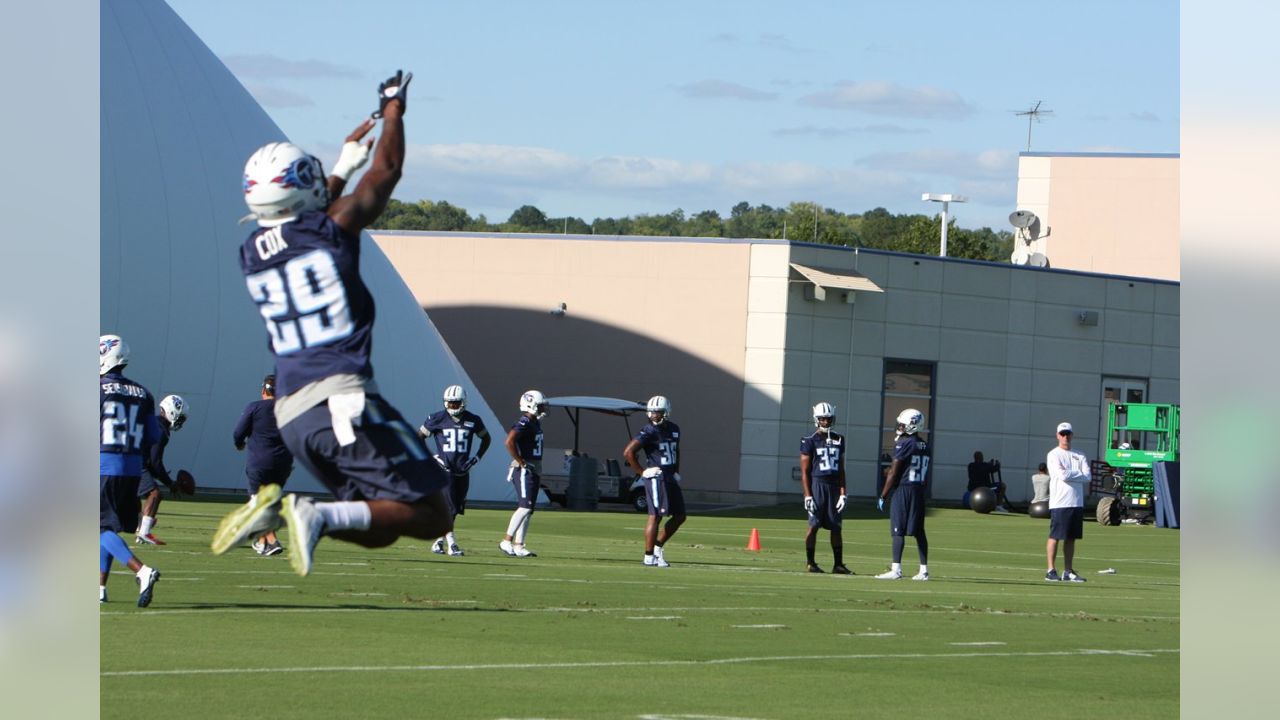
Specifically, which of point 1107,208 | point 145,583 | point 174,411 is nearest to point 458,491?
point 174,411

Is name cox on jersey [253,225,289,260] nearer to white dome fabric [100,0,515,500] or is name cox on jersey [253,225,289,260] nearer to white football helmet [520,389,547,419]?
white football helmet [520,389,547,419]

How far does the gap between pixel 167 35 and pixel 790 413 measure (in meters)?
20.6

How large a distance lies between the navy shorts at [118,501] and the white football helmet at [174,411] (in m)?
2.17

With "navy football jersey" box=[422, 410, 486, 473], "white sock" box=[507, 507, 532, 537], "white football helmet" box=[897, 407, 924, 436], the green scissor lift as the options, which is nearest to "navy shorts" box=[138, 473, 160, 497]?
"navy football jersey" box=[422, 410, 486, 473]

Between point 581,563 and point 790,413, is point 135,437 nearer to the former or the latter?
point 581,563

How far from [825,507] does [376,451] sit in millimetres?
18681

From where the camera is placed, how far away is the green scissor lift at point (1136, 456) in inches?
1802

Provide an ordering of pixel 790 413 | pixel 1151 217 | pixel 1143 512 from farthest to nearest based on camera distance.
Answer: pixel 1151 217
pixel 790 413
pixel 1143 512

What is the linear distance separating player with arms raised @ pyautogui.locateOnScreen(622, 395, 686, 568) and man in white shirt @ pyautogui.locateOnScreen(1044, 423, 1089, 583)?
5.14 m

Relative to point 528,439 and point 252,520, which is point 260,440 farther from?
point 252,520

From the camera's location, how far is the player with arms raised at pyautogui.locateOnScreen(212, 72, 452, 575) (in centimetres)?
648

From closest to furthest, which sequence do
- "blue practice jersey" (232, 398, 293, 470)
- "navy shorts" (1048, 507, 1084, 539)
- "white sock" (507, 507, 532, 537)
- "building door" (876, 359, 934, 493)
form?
"blue practice jersey" (232, 398, 293, 470) → "navy shorts" (1048, 507, 1084, 539) → "white sock" (507, 507, 532, 537) → "building door" (876, 359, 934, 493)
